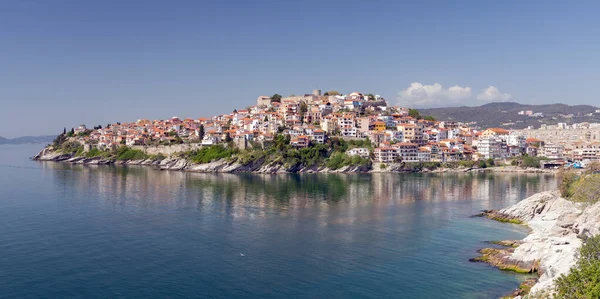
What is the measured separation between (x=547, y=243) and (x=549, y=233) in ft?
9.57

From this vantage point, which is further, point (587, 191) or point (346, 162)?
point (346, 162)

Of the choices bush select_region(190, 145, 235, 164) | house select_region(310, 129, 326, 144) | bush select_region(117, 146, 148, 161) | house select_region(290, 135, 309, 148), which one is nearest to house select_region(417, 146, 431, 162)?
house select_region(310, 129, 326, 144)

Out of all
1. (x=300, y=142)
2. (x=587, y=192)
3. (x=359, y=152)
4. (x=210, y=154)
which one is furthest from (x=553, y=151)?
(x=210, y=154)

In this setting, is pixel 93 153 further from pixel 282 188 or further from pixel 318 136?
pixel 282 188

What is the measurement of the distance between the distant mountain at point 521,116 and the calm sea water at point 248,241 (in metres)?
125

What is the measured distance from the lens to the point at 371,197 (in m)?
38.1

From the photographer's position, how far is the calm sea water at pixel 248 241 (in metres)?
17.2

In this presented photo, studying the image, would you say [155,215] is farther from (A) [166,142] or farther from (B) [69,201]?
(A) [166,142]

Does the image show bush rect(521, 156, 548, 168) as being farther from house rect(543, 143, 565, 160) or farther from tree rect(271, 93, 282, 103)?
tree rect(271, 93, 282, 103)

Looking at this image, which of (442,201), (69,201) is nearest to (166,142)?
(69,201)

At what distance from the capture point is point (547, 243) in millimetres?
19484

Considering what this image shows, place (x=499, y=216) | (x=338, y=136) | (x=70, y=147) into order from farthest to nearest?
(x=70, y=147)
(x=338, y=136)
(x=499, y=216)

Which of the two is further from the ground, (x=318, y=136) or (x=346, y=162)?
(x=318, y=136)

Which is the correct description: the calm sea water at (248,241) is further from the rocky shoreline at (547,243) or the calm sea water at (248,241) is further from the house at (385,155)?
the house at (385,155)
